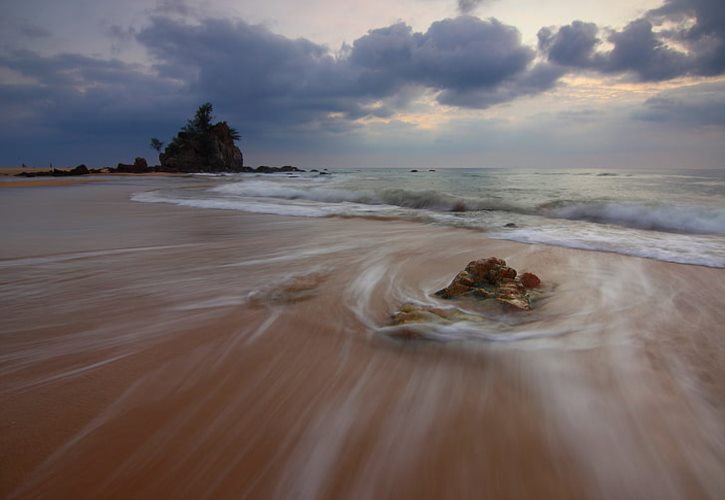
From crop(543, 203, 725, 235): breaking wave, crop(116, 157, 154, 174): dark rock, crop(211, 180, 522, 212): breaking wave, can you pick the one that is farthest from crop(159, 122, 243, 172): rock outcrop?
crop(543, 203, 725, 235): breaking wave


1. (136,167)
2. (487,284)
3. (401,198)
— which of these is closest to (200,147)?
(136,167)

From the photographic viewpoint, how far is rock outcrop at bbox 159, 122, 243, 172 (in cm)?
5509

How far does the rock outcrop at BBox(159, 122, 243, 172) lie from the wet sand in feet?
190

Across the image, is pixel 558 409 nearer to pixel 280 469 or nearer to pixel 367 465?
pixel 367 465

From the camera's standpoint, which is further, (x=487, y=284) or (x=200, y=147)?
(x=200, y=147)

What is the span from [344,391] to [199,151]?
210 ft

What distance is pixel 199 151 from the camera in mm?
57094

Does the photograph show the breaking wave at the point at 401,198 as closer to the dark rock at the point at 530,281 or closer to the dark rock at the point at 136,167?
the dark rock at the point at 530,281

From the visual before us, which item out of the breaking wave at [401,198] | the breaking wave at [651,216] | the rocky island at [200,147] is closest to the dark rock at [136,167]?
the rocky island at [200,147]

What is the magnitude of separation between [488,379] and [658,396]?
0.73m

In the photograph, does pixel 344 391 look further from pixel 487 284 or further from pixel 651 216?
pixel 651 216

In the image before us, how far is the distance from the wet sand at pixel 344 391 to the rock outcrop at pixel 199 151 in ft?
190

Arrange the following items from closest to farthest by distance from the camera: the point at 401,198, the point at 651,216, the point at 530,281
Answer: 1. the point at 530,281
2. the point at 651,216
3. the point at 401,198

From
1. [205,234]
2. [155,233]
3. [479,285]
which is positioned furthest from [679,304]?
[155,233]
